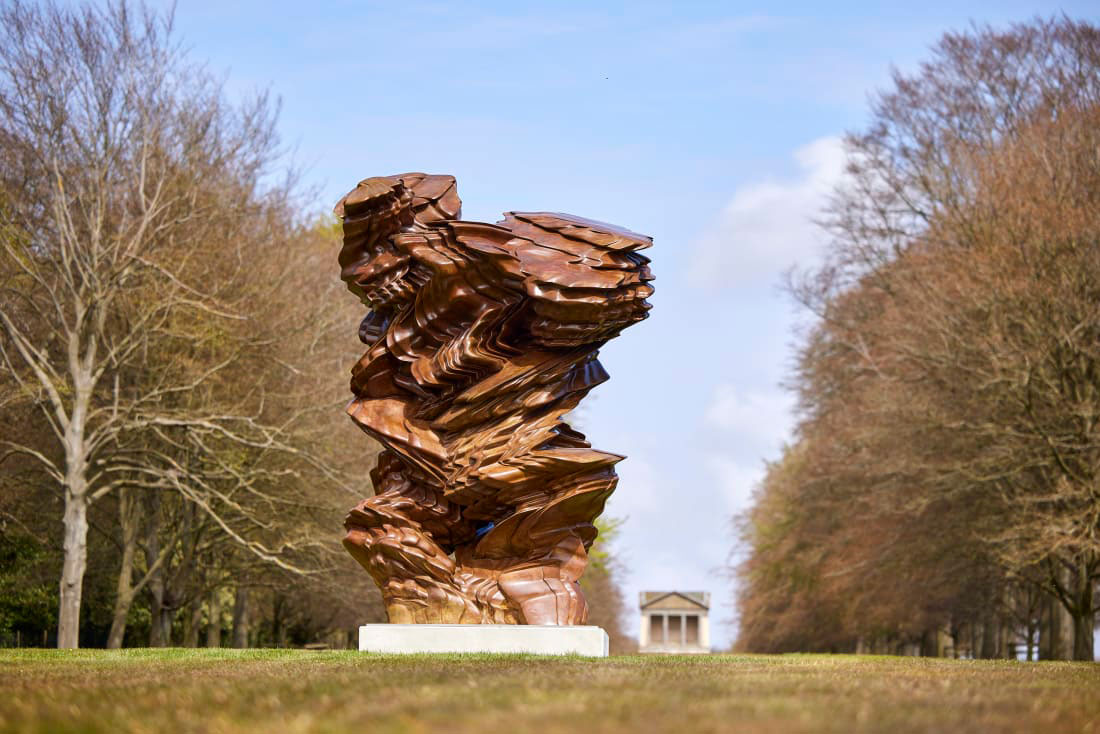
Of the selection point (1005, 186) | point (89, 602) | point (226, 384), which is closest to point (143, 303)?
point (226, 384)

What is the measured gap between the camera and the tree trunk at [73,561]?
21812mm

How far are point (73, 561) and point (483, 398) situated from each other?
38.7ft

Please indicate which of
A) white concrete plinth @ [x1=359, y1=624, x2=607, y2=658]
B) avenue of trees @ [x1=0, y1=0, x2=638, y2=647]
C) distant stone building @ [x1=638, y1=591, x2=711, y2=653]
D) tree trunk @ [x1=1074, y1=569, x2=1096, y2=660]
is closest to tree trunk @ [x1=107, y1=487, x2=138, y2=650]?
avenue of trees @ [x1=0, y1=0, x2=638, y2=647]

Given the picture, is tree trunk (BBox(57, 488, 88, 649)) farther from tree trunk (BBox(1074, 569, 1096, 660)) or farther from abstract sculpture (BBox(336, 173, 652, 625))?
tree trunk (BBox(1074, 569, 1096, 660))

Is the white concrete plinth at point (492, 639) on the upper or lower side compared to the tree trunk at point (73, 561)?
lower

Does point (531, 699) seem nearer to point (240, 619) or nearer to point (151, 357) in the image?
point (151, 357)

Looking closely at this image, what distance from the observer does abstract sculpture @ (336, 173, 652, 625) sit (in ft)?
Result: 43.4

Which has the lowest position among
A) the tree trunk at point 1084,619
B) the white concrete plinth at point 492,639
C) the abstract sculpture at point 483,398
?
the white concrete plinth at point 492,639

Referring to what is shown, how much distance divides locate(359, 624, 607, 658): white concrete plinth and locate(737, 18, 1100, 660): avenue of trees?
1175 cm

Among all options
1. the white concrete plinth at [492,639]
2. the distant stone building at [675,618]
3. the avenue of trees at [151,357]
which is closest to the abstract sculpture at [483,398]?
the white concrete plinth at [492,639]

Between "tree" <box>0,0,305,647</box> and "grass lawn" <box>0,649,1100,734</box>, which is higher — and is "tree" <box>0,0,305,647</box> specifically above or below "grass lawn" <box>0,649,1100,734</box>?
above

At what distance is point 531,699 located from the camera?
6.82 metres

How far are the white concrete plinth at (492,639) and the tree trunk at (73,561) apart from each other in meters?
11.0

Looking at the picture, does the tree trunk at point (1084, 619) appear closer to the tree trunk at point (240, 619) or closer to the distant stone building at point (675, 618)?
the tree trunk at point (240, 619)
